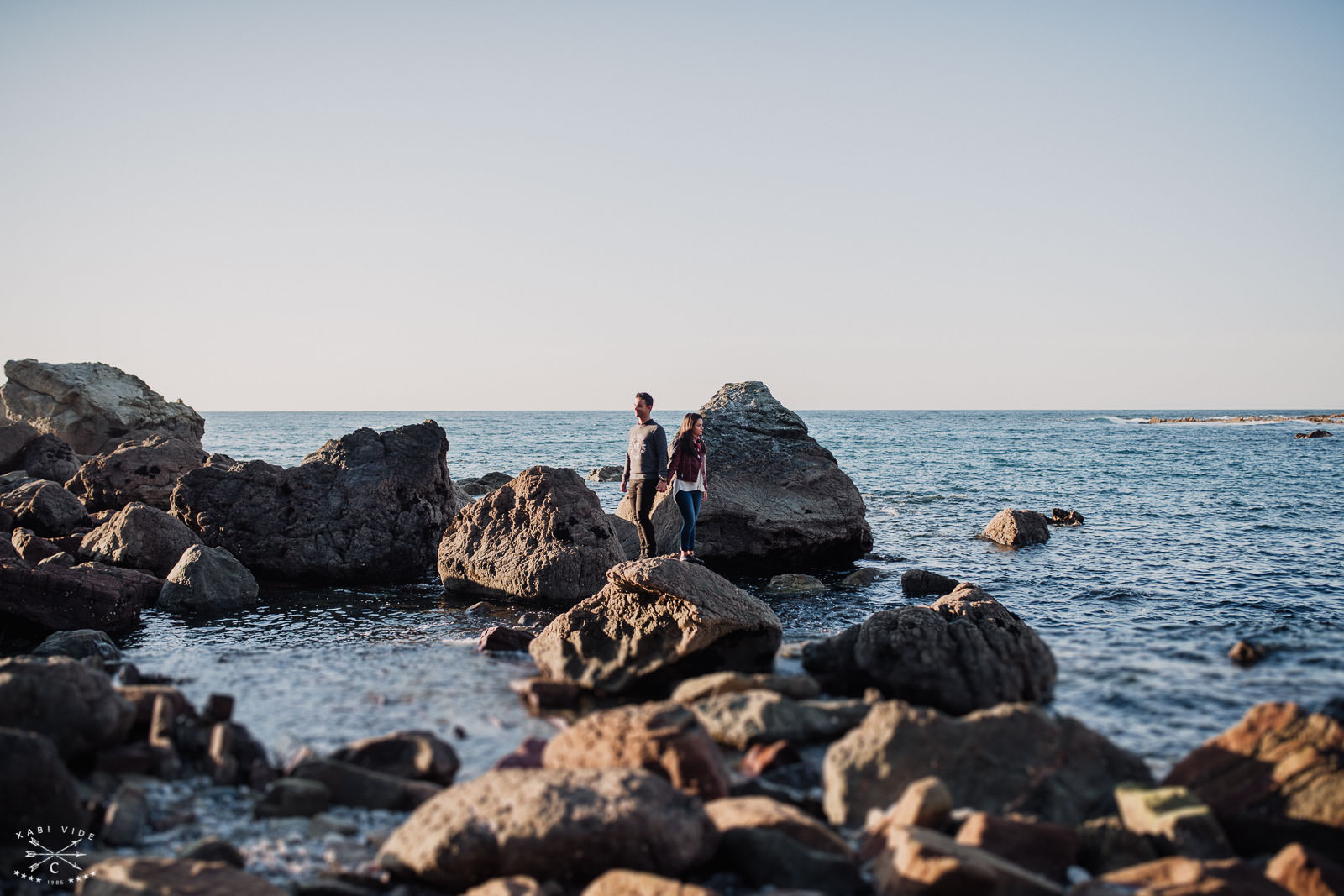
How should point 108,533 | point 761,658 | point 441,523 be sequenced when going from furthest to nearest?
1. point 441,523
2. point 108,533
3. point 761,658

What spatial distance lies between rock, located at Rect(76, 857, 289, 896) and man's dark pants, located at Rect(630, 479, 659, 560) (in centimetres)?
864

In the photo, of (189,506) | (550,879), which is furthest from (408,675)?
(189,506)

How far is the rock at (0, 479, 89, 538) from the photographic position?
14.0 metres

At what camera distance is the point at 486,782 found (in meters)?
5.08

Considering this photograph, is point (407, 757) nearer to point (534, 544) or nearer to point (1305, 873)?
point (1305, 873)

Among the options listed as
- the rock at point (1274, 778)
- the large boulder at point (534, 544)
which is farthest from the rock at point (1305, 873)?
the large boulder at point (534, 544)

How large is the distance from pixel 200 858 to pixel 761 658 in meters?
5.61

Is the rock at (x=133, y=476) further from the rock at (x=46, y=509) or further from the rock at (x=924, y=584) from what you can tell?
the rock at (x=924, y=584)

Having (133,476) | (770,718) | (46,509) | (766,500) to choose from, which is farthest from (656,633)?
(133,476)

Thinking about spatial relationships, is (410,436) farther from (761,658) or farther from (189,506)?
(761,658)

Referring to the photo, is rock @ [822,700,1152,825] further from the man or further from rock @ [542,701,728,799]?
the man

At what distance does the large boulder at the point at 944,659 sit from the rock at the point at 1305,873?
9.79 ft

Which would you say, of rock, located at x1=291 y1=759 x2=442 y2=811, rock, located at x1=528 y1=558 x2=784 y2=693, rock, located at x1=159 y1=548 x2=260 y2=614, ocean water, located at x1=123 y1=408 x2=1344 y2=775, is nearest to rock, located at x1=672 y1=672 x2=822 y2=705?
rock, located at x1=528 y1=558 x2=784 y2=693

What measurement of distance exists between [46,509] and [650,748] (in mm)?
13267
